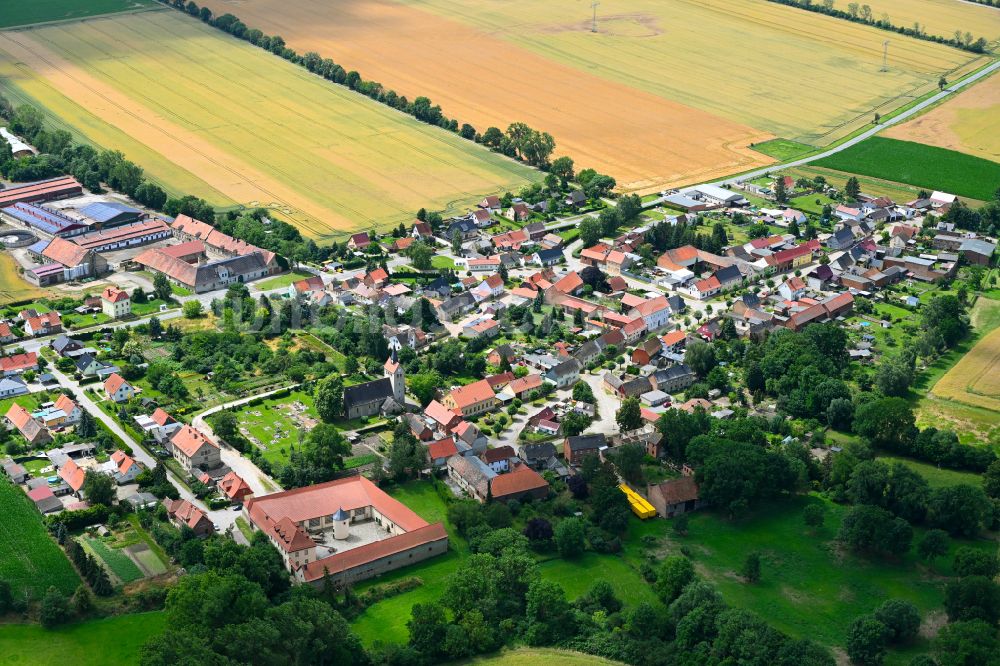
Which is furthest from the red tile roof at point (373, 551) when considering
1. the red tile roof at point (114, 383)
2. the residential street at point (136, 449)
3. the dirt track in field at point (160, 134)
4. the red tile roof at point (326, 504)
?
the dirt track in field at point (160, 134)

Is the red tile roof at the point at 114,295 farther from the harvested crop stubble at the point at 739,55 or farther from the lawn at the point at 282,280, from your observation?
the harvested crop stubble at the point at 739,55

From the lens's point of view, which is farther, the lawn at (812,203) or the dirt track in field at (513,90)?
the dirt track in field at (513,90)

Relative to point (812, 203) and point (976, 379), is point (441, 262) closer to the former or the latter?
point (812, 203)

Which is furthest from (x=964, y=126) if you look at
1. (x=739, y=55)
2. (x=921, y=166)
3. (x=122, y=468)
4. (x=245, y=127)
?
(x=122, y=468)

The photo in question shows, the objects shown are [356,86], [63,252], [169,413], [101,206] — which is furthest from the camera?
[356,86]

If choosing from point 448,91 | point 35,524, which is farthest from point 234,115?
point 35,524

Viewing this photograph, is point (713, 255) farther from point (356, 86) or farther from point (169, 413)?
point (356, 86)
